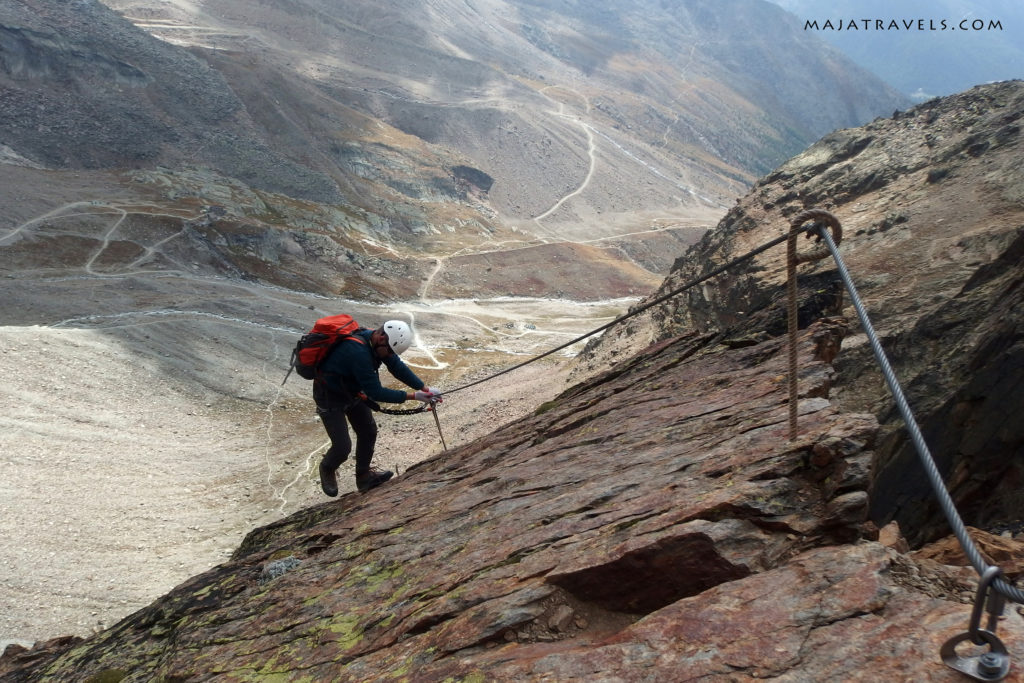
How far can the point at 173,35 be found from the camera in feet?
388

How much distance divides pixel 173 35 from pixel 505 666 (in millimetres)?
139622

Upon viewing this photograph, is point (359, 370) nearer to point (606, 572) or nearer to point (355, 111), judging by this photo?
point (606, 572)

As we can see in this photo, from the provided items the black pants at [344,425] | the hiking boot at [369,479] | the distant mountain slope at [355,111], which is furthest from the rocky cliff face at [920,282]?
the distant mountain slope at [355,111]

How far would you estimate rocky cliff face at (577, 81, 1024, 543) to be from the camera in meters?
10.8

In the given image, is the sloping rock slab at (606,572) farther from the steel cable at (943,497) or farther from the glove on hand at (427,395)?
the glove on hand at (427,395)

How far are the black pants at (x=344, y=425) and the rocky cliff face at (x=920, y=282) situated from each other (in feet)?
23.8

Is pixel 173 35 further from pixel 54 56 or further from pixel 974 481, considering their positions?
pixel 974 481

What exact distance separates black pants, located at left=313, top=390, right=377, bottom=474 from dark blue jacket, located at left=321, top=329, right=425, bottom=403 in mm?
340

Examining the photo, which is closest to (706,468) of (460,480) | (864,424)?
(864,424)

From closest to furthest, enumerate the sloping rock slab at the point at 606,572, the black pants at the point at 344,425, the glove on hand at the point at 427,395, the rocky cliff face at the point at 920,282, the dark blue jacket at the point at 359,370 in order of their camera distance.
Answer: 1. the sloping rock slab at the point at 606,572
2. the rocky cliff face at the point at 920,282
3. the dark blue jacket at the point at 359,370
4. the glove on hand at the point at 427,395
5. the black pants at the point at 344,425

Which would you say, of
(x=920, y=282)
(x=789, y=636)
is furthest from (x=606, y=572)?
(x=920, y=282)

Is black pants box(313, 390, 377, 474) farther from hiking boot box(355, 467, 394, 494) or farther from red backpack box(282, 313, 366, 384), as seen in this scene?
red backpack box(282, 313, 366, 384)

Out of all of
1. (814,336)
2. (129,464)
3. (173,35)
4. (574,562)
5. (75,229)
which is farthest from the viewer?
(173,35)

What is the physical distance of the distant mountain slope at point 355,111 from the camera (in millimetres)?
84125
